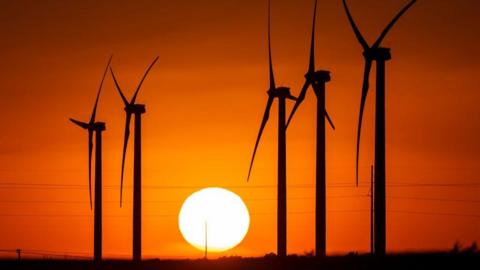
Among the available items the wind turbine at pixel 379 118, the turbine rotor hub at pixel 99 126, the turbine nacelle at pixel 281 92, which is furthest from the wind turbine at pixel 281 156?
the turbine rotor hub at pixel 99 126

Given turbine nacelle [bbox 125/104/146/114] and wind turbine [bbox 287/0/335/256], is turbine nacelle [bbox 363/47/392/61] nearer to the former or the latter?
wind turbine [bbox 287/0/335/256]

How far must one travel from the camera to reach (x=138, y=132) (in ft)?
319

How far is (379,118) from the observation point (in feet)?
222

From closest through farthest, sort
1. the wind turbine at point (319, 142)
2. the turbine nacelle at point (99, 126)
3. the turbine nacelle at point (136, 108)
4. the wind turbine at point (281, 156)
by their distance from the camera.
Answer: the wind turbine at point (319, 142) → the wind turbine at point (281, 156) → the turbine nacelle at point (136, 108) → the turbine nacelle at point (99, 126)

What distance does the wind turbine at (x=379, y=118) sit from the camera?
65562 millimetres

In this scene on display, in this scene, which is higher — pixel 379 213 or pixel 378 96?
pixel 378 96

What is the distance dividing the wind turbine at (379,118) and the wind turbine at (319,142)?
21.8ft

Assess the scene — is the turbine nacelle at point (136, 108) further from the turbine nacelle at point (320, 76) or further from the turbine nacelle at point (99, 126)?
the turbine nacelle at point (320, 76)

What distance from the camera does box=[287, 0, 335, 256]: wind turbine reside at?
3051 inches

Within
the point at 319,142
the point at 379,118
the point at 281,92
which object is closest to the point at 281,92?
the point at 281,92

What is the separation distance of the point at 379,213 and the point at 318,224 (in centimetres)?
1239

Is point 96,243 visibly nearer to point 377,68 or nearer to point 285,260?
point 285,260

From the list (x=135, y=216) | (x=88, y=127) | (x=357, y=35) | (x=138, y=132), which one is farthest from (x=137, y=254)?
(x=357, y=35)

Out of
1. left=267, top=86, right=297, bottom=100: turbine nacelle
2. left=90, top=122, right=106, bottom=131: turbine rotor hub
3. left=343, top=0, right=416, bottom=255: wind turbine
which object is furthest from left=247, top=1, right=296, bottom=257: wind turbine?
left=90, top=122, right=106, bottom=131: turbine rotor hub
